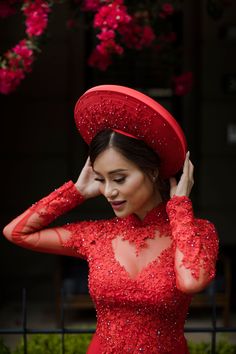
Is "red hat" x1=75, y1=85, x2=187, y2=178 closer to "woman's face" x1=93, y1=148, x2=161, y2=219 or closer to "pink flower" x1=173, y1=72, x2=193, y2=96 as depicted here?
"woman's face" x1=93, y1=148, x2=161, y2=219

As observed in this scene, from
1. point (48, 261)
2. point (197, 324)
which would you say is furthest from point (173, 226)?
point (48, 261)

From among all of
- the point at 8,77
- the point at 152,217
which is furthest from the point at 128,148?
the point at 8,77

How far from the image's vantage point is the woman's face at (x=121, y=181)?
2.65 metres

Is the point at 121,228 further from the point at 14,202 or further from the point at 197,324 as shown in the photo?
the point at 14,202

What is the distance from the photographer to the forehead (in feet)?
8.68

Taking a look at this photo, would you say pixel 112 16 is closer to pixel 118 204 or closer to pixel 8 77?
pixel 8 77

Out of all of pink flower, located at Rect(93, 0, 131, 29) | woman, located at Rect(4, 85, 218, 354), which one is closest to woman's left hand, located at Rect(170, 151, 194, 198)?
woman, located at Rect(4, 85, 218, 354)

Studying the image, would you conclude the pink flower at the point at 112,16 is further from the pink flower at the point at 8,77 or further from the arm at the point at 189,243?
the arm at the point at 189,243

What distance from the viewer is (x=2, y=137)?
24.9ft

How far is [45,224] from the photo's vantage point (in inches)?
116

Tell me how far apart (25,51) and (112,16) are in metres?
0.57

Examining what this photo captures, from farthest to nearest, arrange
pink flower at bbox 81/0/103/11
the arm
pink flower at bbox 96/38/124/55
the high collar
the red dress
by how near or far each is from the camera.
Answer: pink flower at bbox 81/0/103/11, pink flower at bbox 96/38/124/55, the high collar, the red dress, the arm

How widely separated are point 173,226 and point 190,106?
5.09 metres

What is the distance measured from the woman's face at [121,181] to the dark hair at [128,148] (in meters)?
0.02
